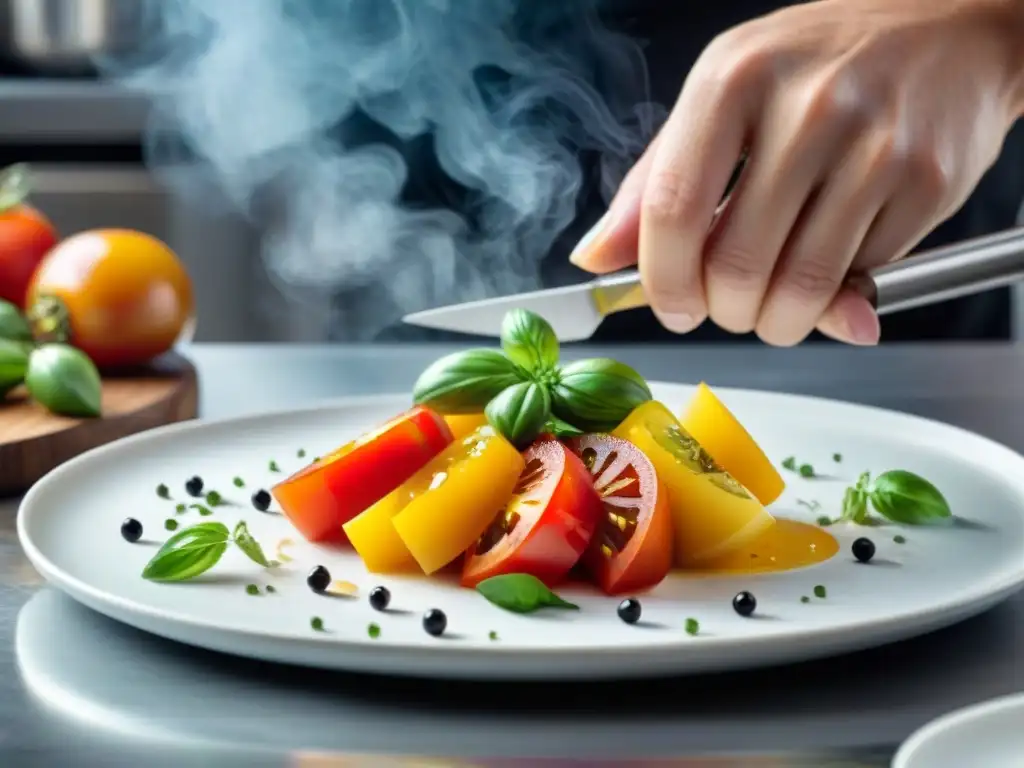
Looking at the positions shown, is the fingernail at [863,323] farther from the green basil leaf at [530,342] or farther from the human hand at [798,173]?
the green basil leaf at [530,342]

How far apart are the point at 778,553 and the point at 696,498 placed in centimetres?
8

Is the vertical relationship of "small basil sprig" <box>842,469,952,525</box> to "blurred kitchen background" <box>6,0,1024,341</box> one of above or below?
above

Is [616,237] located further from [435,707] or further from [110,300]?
[110,300]

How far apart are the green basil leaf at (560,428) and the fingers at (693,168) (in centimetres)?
14

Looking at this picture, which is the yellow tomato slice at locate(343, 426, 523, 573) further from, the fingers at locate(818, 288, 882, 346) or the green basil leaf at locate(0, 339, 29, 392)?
the green basil leaf at locate(0, 339, 29, 392)

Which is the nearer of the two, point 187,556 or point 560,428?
point 187,556

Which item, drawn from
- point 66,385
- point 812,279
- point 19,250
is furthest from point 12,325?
point 812,279

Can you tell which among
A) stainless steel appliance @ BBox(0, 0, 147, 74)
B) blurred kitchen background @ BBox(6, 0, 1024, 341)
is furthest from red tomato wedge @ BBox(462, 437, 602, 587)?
stainless steel appliance @ BBox(0, 0, 147, 74)

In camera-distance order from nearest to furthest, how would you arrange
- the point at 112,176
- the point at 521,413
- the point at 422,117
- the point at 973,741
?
the point at 973,741, the point at 521,413, the point at 422,117, the point at 112,176

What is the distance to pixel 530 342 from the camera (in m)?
1.14

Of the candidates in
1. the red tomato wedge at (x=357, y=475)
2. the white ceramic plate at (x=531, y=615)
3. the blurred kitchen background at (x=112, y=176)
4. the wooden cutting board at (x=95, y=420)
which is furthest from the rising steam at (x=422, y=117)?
the red tomato wedge at (x=357, y=475)

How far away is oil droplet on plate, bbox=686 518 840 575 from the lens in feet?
3.30

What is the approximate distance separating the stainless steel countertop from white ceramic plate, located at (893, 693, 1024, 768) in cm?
8

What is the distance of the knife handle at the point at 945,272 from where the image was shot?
1151mm
